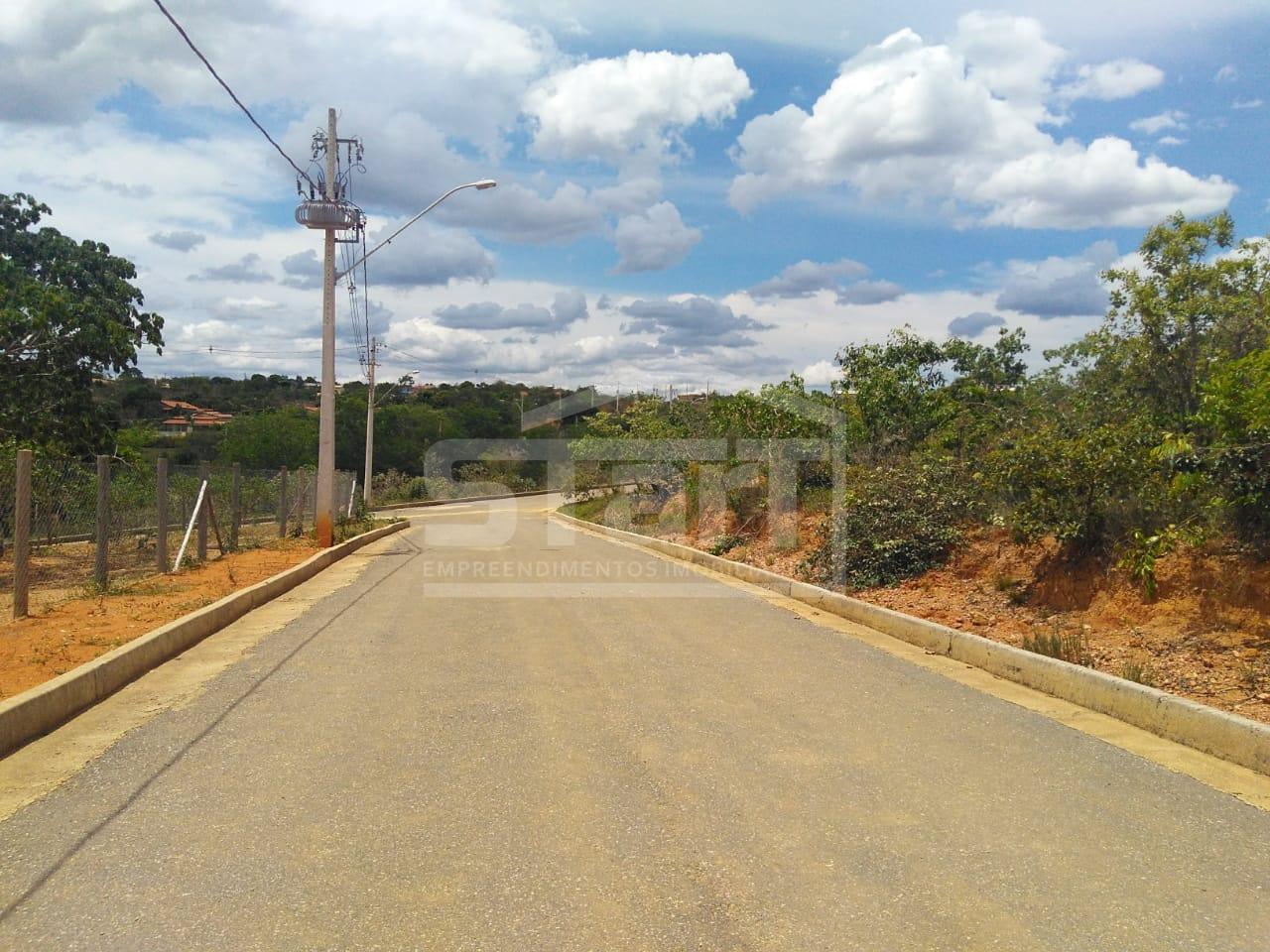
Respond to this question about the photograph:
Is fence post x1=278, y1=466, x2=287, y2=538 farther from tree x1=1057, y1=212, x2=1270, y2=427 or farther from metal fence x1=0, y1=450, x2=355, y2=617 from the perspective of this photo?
tree x1=1057, y1=212, x2=1270, y2=427

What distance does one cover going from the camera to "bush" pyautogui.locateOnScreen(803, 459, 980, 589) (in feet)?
Answer: 46.0

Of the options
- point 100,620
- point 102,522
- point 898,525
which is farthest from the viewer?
point 898,525

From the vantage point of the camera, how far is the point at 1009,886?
4.20 meters

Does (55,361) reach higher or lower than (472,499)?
higher

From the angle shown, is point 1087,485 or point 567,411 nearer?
point 1087,485

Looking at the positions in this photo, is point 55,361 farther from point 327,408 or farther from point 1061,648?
point 1061,648

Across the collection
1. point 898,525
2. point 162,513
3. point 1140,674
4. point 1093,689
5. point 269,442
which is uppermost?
point 269,442

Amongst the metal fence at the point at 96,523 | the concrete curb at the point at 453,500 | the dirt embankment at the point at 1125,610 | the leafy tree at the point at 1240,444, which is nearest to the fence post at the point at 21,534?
the metal fence at the point at 96,523

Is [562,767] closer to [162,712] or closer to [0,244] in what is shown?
[162,712]

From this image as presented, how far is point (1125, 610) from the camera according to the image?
385 inches

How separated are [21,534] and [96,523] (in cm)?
416

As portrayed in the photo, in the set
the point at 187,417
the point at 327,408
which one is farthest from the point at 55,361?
the point at 187,417

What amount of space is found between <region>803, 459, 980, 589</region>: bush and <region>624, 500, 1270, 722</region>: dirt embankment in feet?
1.14

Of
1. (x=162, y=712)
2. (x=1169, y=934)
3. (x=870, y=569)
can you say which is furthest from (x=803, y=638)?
(x=1169, y=934)
